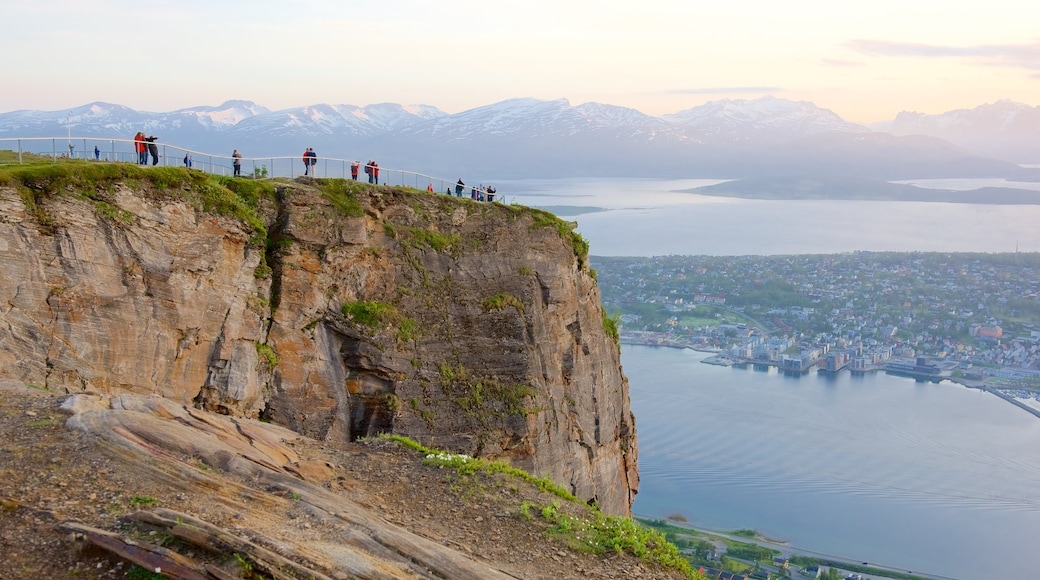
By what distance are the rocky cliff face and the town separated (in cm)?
5463

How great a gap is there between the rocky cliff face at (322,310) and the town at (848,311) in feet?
179

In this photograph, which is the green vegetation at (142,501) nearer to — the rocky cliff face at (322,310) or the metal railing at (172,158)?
the rocky cliff face at (322,310)

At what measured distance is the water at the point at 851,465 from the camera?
4359 cm

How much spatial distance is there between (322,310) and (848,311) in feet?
304

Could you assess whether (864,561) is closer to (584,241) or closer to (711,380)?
(584,241)

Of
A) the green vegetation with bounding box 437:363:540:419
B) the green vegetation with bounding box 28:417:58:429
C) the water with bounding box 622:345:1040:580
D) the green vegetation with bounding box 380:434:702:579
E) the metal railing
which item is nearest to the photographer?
the green vegetation with bounding box 28:417:58:429

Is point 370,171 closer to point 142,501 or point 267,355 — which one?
point 267,355

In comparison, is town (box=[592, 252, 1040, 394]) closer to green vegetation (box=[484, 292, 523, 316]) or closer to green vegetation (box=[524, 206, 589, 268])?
green vegetation (box=[524, 206, 589, 268])

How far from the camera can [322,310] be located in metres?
21.3

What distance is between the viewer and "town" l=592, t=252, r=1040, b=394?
78.8 metres

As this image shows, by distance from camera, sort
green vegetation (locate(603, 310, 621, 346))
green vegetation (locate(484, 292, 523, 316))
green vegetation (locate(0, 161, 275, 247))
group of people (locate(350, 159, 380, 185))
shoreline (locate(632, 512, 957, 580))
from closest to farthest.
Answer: green vegetation (locate(0, 161, 275, 247)) → green vegetation (locate(484, 292, 523, 316)) → group of people (locate(350, 159, 380, 185)) → green vegetation (locate(603, 310, 621, 346)) → shoreline (locate(632, 512, 957, 580))

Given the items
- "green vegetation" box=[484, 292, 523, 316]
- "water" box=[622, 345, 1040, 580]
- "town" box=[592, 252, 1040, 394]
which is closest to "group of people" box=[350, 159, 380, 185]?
"green vegetation" box=[484, 292, 523, 316]

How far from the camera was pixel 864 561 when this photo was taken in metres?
40.5

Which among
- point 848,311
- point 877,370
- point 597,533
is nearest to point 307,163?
point 597,533
